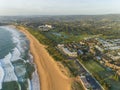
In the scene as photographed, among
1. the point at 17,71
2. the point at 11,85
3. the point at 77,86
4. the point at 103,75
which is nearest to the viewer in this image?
the point at 77,86

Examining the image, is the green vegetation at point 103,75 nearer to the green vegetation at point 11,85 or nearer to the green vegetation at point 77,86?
the green vegetation at point 77,86

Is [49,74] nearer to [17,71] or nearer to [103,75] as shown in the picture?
[17,71]

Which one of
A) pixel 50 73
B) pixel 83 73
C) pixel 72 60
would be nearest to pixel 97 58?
pixel 72 60

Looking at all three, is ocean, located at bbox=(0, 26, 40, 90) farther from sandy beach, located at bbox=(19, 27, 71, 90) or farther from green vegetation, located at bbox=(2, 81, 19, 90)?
sandy beach, located at bbox=(19, 27, 71, 90)

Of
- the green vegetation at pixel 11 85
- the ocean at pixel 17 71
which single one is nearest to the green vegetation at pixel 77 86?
the ocean at pixel 17 71

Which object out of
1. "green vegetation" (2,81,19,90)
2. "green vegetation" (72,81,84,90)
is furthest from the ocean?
"green vegetation" (72,81,84,90)

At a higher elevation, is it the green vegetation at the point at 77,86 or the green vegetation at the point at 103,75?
the green vegetation at the point at 77,86

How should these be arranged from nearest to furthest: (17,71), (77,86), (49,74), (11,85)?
(77,86) < (11,85) < (49,74) < (17,71)

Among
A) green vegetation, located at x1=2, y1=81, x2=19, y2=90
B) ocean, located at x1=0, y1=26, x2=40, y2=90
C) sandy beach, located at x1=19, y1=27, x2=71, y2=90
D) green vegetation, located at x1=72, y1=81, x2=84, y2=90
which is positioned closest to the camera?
green vegetation, located at x1=72, y1=81, x2=84, y2=90

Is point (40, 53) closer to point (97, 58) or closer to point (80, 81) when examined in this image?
point (97, 58)

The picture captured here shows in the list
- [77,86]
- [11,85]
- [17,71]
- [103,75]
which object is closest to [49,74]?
[17,71]

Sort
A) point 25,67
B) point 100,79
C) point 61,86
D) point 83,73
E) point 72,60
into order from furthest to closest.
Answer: point 72,60, point 25,67, point 83,73, point 100,79, point 61,86
